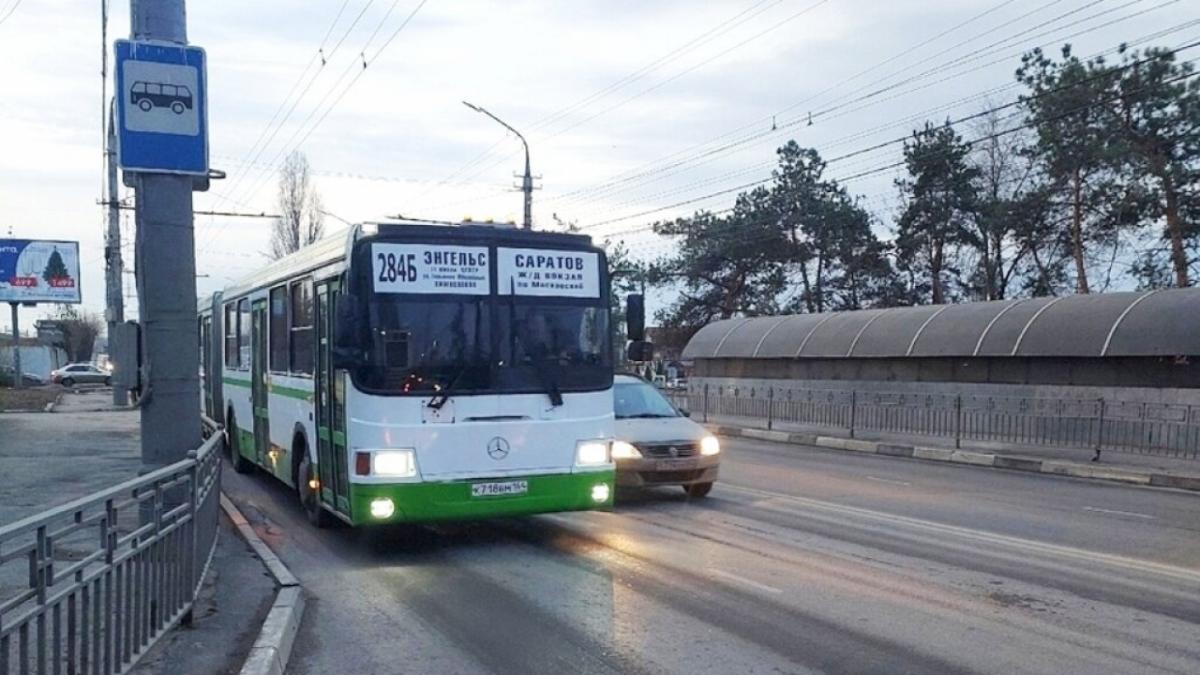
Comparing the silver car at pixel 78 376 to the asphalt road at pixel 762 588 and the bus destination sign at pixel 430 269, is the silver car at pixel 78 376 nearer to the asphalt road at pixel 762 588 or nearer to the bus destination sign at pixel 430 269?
the asphalt road at pixel 762 588

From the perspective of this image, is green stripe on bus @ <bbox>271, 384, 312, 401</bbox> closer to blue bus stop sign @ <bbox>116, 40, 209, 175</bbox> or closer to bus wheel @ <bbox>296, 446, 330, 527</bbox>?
bus wheel @ <bbox>296, 446, 330, 527</bbox>

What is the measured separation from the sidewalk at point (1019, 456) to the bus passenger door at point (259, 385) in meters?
13.5

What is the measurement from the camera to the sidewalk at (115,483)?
22.3ft

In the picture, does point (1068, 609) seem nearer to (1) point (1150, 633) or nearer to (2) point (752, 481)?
(1) point (1150, 633)

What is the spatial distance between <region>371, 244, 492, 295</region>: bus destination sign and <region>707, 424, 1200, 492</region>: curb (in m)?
13.0

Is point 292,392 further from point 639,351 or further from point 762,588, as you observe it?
point 762,588

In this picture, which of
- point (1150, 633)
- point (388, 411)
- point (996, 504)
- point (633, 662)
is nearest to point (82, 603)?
point (633, 662)

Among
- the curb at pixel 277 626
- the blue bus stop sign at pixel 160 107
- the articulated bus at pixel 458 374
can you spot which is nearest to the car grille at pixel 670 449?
the articulated bus at pixel 458 374

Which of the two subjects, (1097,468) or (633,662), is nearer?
(633,662)

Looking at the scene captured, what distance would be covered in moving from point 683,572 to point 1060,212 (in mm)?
36657

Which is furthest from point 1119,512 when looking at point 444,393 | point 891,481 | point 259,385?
point 259,385

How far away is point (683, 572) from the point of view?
388 inches

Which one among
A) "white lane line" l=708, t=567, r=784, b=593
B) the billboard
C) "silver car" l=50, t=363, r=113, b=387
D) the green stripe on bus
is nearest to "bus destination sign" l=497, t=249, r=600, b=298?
the green stripe on bus

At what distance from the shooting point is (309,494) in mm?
12492
